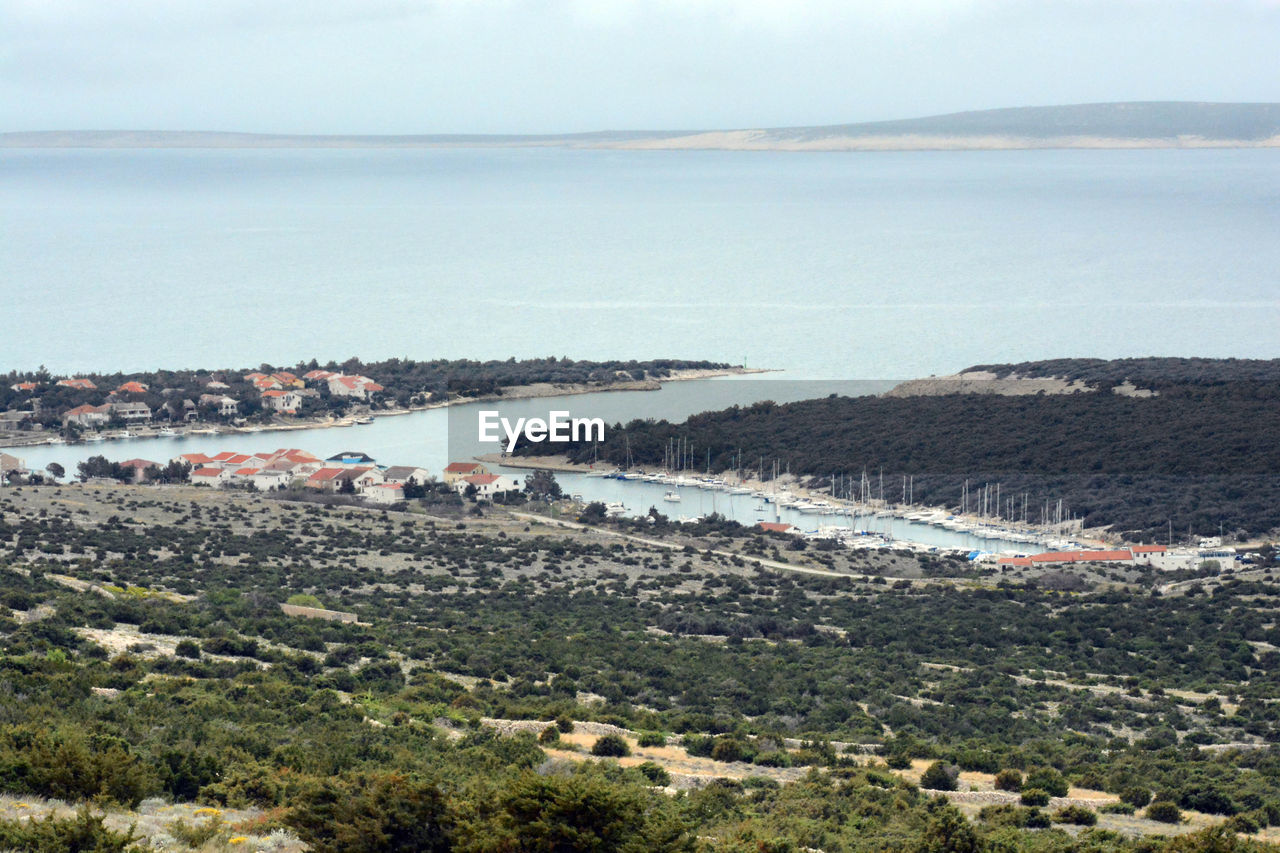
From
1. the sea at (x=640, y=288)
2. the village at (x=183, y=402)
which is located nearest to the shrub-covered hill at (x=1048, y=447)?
the sea at (x=640, y=288)

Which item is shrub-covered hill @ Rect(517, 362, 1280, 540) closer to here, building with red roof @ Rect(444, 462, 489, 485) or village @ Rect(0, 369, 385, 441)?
building with red roof @ Rect(444, 462, 489, 485)

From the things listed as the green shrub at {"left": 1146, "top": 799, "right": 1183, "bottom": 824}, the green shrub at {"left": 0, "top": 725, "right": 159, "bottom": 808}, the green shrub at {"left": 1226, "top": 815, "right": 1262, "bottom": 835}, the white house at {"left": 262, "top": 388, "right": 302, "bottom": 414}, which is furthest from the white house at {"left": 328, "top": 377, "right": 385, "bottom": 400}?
the green shrub at {"left": 1226, "top": 815, "right": 1262, "bottom": 835}

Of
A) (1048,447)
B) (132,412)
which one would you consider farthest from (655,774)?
(132,412)

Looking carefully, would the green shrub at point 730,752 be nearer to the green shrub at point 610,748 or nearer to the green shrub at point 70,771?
the green shrub at point 610,748

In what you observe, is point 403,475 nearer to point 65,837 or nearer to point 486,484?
point 486,484

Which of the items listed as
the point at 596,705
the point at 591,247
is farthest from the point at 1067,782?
the point at 591,247
